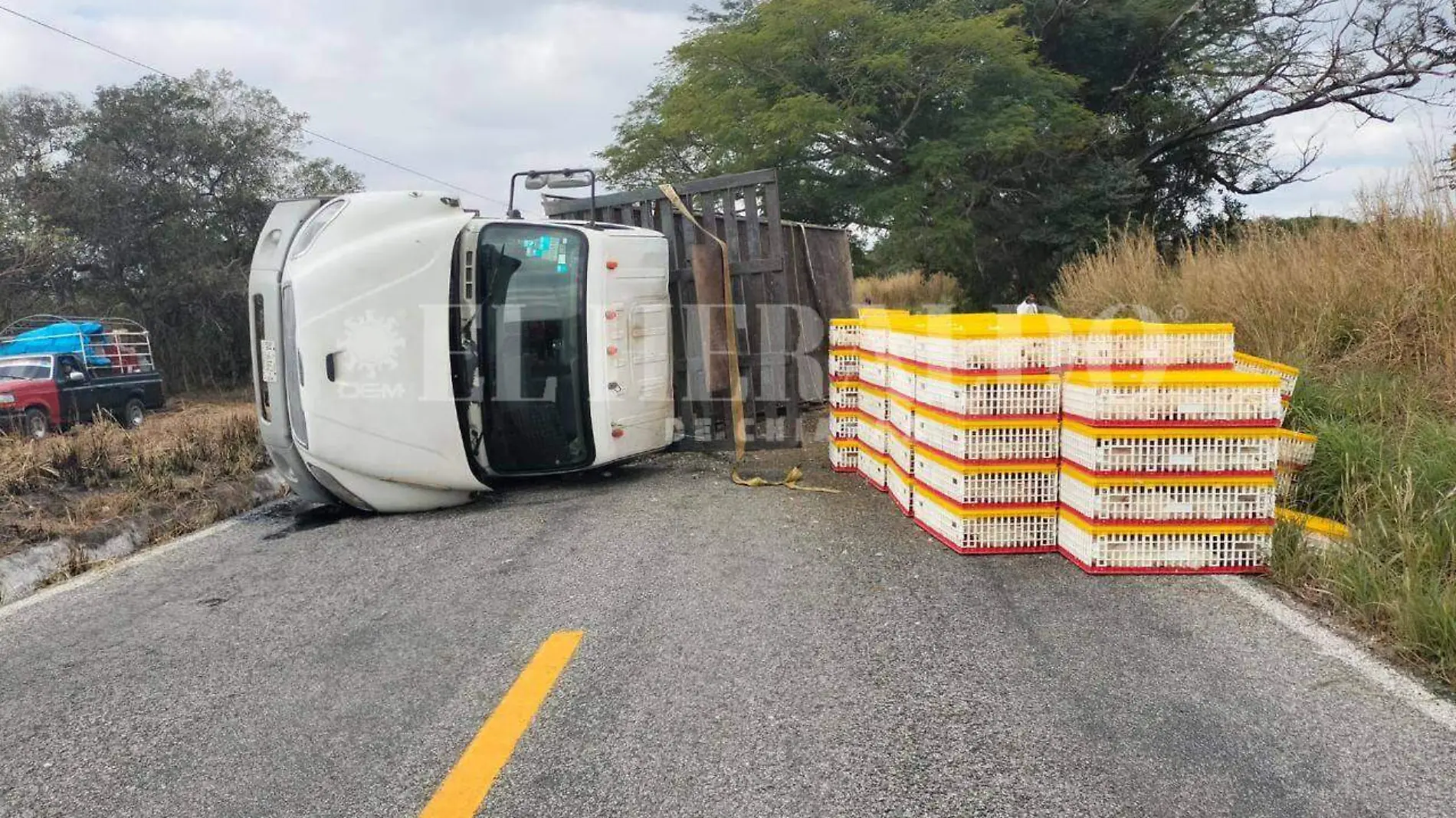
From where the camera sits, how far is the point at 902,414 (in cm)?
621

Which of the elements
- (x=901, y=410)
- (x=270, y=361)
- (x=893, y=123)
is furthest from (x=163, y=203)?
(x=901, y=410)

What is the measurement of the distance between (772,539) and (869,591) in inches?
45.1

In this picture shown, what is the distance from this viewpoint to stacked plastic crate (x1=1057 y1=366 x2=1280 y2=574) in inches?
181

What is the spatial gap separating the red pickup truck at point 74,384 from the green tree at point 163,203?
162 inches

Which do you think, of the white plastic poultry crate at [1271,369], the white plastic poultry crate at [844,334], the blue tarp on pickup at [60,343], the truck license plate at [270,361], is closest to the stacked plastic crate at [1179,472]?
the white plastic poultry crate at [1271,369]

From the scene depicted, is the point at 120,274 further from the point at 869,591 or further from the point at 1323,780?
the point at 1323,780

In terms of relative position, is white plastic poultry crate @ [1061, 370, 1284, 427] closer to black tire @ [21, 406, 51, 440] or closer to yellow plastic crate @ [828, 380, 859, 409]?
yellow plastic crate @ [828, 380, 859, 409]

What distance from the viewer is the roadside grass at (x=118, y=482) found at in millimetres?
6422

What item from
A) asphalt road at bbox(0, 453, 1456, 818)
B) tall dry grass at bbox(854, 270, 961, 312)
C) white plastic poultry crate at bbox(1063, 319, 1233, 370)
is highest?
tall dry grass at bbox(854, 270, 961, 312)

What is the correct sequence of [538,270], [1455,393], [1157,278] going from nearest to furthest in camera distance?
[1455,393], [538,270], [1157,278]

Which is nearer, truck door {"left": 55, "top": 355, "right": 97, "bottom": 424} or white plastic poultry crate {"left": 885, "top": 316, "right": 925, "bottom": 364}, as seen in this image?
white plastic poultry crate {"left": 885, "top": 316, "right": 925, "bottom": 364}

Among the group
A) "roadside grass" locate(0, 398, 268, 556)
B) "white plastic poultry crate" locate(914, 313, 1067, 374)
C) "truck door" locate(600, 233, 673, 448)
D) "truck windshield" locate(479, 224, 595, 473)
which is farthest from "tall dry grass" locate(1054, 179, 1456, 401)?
"roadside grass" locate(0, 398, 268, 556)

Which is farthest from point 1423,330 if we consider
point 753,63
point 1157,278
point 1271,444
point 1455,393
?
point 753,63

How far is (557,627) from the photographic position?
412 centimetres
